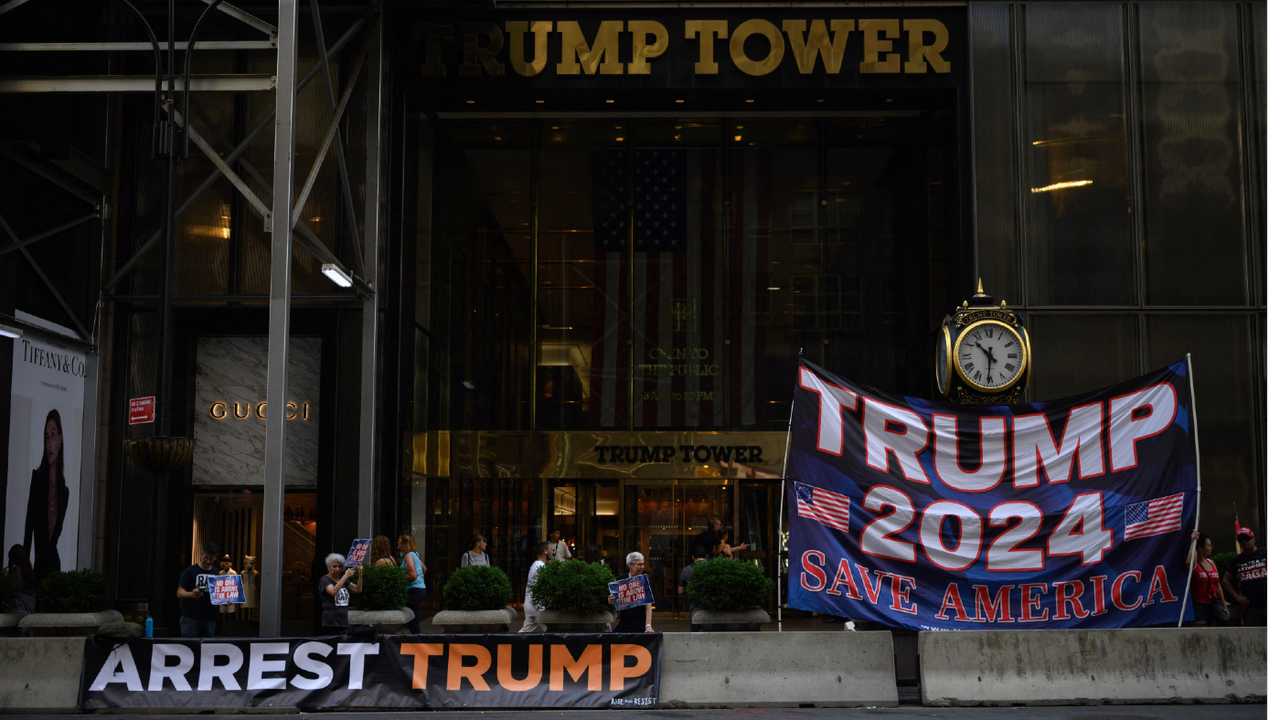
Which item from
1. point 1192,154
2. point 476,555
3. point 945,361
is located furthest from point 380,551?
point 1192,154

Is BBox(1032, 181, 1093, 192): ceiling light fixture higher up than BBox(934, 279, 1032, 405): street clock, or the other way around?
BBox(1032, 181, 1093, 192): ceiling light fixture

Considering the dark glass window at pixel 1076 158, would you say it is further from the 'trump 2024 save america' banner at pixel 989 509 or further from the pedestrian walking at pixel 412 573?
the pedestrian walking at pixel 412 573

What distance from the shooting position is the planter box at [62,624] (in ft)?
45.5

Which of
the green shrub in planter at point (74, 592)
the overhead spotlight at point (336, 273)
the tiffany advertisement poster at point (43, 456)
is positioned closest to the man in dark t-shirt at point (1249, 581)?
the overhead spotlight at point (336, 273)

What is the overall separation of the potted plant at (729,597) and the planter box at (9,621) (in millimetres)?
8248

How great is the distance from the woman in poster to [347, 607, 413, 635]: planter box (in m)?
6.83

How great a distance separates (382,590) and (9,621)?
14.8ft

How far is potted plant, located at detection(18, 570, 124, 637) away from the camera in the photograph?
13.9 m

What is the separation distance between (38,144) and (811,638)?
44.3 ft

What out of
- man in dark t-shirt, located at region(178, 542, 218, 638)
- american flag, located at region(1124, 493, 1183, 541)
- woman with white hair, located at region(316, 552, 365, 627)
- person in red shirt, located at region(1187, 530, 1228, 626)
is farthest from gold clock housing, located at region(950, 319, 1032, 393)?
man in dark t-shirt, located at region(178, 542, 218, 638)

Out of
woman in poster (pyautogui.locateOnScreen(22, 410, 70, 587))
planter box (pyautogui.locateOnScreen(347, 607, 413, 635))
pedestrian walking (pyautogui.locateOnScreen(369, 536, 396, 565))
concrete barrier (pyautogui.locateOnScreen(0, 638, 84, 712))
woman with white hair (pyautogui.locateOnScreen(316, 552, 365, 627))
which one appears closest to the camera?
concrete barrier (pyautogui.locateOnScreen(0, 638, 84, 712))

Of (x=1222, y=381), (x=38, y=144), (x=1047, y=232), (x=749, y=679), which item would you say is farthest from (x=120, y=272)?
(x=1222, y=381)

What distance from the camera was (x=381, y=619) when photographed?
46.0ft

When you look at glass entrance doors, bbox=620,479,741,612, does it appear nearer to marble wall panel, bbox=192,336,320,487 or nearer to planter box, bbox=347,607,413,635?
marble wall panel, bbox=192,336,320,487
